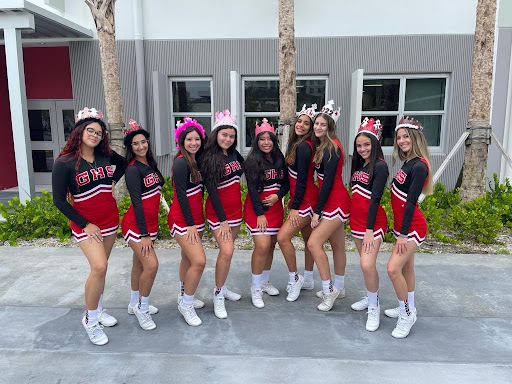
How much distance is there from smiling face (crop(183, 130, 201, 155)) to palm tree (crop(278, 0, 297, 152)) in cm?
287

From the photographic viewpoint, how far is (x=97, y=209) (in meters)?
3.11

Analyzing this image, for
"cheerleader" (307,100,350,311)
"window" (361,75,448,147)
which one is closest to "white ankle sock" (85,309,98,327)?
"cheerleader" (307,100,350,311)

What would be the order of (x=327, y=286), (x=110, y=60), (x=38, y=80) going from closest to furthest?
(x=327, y=286) → (x=110, y=60) → (x=38, y=80)

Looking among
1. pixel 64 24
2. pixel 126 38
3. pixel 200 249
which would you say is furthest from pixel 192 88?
pixel 200 249

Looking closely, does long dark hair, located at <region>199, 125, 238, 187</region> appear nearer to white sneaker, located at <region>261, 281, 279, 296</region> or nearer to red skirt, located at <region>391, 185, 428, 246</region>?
white sneaker, located at <region>261, 281, 279, 296</region>

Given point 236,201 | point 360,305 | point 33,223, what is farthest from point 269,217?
point 33,223

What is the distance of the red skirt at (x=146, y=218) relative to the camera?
319 cm

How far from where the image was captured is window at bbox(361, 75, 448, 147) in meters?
8.48

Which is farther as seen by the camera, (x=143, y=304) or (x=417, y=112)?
(x=417, y=112)

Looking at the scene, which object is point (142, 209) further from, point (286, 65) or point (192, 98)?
point (192, 98)

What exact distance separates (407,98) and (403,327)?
6582 mm

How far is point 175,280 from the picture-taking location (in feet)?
14.4

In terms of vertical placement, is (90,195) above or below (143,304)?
above

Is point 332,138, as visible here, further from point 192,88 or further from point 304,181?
point 192,88
